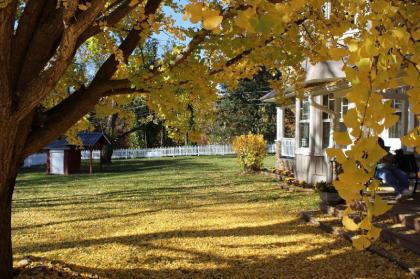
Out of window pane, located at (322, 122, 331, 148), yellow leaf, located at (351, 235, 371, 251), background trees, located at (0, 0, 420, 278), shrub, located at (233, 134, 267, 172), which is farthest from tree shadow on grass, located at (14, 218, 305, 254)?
shrub, located at (233, 134, 267, 172)

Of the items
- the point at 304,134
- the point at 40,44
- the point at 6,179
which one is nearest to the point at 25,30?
the point at 40,44

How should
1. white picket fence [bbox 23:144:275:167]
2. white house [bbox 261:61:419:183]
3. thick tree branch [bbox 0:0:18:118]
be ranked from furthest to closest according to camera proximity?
white picket fence [bbox 23:144:275:167]
white house [bbox 261:61:419:183]
thick tree branch [bbox 0:0:18:118]

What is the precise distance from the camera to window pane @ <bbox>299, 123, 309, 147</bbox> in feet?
50.3

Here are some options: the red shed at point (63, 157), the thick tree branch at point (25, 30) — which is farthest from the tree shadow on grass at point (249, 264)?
the red shed at point (63, 157)

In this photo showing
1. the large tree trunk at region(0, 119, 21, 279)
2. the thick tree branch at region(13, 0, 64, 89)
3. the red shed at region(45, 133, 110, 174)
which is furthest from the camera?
the red shed at region(45, 133, 110, 174)

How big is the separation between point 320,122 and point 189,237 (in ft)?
24.5

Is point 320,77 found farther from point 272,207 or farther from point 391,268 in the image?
point 391,268

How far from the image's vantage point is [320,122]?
14078mm

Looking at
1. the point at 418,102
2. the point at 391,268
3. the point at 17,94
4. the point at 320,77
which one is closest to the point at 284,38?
the point at 17,94

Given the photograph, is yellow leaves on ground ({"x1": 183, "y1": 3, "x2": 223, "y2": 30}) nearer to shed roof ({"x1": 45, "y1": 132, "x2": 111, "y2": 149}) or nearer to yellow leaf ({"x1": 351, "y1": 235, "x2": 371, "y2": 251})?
yellow leaf ({"x1": 351, "y1": 235, "x2": 371, "y2": 251})

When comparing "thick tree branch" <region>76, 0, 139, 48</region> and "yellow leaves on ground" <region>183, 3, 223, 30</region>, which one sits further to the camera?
"thick tree branch" <region>76, 0, 139, 48</region>

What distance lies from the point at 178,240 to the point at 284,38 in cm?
457

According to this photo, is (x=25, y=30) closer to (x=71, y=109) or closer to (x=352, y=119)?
(x=71, y=109)

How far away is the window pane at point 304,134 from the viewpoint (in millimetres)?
15336
